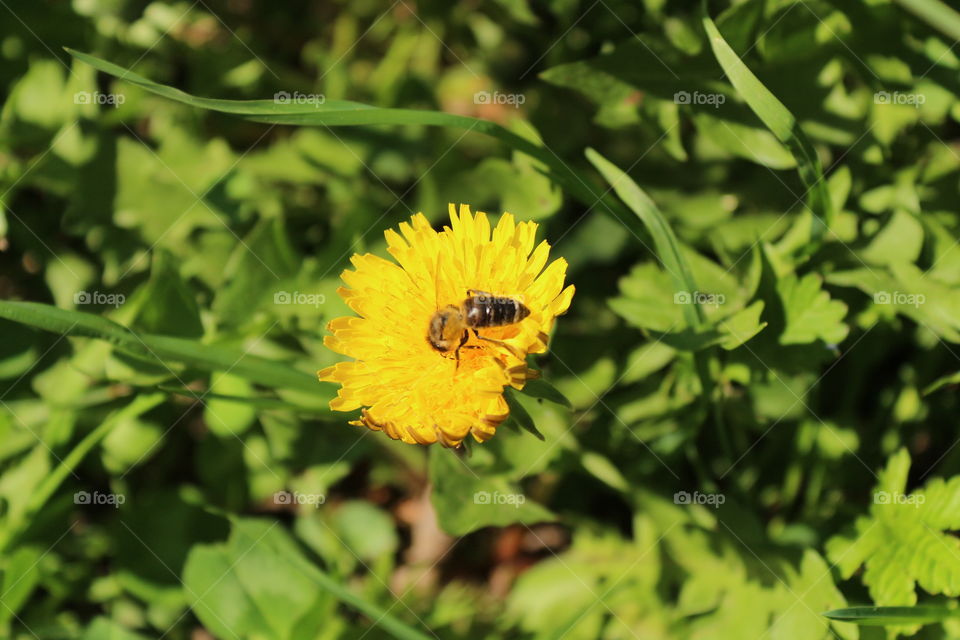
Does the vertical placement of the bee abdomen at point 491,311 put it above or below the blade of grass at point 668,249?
below

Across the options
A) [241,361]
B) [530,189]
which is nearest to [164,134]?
[241,361]

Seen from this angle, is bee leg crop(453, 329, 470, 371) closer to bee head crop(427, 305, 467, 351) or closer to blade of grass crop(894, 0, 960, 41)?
bee head crop(427, 305, 467, 351)

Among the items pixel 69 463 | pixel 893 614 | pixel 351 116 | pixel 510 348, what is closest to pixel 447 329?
pixel 510 348

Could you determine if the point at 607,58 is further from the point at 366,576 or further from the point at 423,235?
the point at 366,576

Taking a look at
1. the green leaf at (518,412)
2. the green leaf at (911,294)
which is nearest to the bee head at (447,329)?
the green leaf at (518,412)

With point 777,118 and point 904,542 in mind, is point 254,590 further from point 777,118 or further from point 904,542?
point 777,118

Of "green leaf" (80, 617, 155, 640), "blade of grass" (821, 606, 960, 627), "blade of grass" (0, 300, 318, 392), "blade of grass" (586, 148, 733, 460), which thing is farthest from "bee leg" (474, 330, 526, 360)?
"green leaf" (80, 617, 155, 640)

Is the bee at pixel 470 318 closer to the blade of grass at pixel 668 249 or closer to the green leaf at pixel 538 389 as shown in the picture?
the green leaf at pixel 538 389
